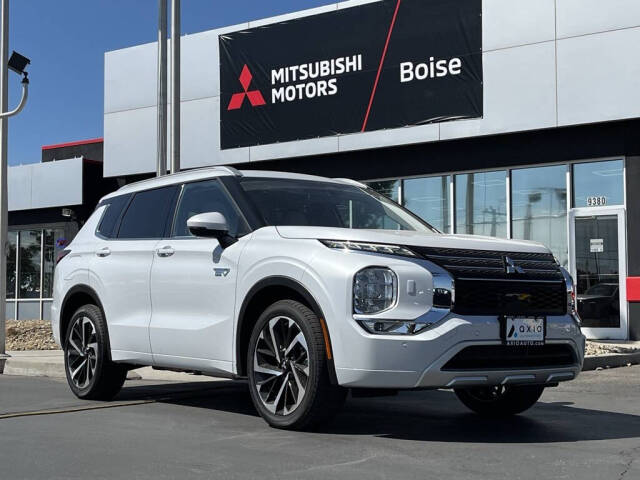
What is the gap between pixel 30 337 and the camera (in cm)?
1911

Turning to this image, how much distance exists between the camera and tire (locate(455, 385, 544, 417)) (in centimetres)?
704

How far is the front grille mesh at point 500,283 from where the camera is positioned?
5.88m

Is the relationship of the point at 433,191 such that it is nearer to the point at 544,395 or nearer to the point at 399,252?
the point at 544,395

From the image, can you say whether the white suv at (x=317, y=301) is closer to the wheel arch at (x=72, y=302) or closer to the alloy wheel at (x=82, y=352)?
the alloy wheel at (x=82, y=352)

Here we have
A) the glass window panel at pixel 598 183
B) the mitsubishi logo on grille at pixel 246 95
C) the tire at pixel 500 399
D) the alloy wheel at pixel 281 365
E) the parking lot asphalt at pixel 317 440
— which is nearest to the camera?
the parking lot asphalt at pixel 317 440

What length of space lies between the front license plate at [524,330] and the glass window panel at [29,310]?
22.6 metres

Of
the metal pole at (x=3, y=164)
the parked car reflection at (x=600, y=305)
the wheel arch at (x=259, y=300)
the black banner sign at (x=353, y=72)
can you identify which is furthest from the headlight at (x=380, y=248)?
the black banner sign at (x=353, y=72)

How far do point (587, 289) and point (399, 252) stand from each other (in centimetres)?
1167

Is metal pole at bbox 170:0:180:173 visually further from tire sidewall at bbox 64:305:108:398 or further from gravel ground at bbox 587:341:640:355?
gravel ground at bbox 587:341:640:355

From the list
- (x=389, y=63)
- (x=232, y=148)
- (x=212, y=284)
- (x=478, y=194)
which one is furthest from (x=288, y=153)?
→ (x=212, y=284)

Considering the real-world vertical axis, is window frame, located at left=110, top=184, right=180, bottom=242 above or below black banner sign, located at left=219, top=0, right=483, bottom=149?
below

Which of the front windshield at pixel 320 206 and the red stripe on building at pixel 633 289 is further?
the red stripe on building at pixel 633 289

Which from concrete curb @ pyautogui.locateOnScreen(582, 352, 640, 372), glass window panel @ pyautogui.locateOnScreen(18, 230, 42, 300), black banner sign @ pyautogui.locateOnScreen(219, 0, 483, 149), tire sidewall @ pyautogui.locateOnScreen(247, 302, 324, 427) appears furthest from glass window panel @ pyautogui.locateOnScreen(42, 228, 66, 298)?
tire sidewall @ pyautogui.locateOnScreen(247, 302, 324, 427)

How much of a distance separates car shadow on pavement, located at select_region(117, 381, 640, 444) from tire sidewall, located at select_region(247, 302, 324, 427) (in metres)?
0.28
